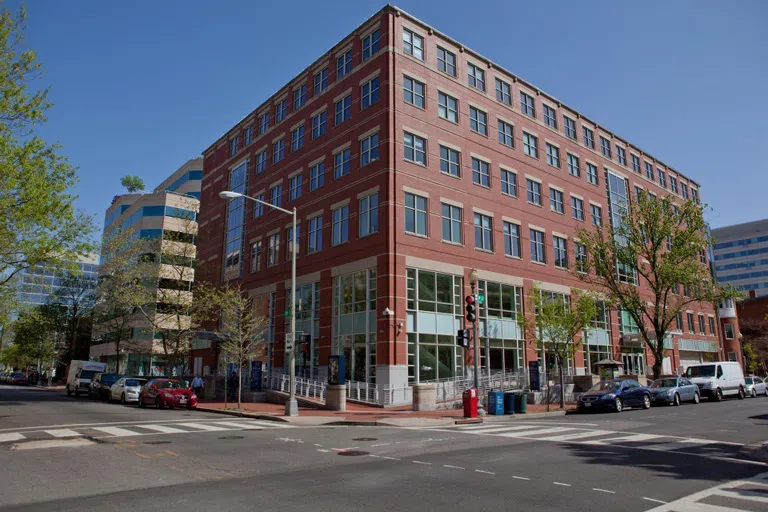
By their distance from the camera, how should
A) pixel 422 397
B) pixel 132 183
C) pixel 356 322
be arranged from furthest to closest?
pixel 132 183 → pixel 356 322 → pixel 422 397

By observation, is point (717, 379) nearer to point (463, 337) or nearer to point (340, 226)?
point (463, 337)

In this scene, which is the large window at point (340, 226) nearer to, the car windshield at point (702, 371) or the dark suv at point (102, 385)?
the dark suv at point (102, 385)

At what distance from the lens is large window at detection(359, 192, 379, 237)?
102ft

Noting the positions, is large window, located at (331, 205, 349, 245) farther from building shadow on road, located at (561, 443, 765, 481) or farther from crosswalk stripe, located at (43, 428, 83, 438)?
building shadow on road, located at (561, 443, 765, 481)

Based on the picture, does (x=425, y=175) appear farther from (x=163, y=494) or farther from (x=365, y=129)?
(x=163, y=494)

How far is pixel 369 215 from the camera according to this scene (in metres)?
31.6

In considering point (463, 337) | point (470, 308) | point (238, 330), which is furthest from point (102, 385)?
point (470, 308)

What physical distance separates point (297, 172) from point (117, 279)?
17136 mm

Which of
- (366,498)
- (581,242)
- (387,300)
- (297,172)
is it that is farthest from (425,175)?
(366,498)

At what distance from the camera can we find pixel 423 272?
31031mm

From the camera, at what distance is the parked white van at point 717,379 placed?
103 feet

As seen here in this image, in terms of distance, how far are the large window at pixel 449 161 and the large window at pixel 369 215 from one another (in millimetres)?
4955

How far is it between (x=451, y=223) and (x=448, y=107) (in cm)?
761

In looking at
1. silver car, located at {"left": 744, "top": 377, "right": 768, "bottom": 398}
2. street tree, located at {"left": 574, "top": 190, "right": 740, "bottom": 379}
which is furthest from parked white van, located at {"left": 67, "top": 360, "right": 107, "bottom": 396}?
silver car, located at {"left": 744, "top": 377, "right": 768, "bottom": 398}
